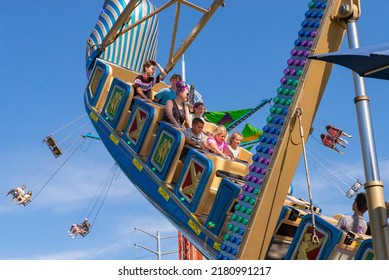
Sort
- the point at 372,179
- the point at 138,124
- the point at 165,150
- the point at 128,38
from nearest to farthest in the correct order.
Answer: the point at 372,179 → the point at 165,150 → the point at 138,124 → the point at 128,38

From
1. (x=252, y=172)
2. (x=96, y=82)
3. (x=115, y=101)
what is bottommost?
(x=252, y=172)

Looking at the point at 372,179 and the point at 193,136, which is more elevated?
the point at 193,136

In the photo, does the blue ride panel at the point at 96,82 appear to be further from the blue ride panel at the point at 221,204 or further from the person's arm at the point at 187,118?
the blue ride panel at the point at 221,204

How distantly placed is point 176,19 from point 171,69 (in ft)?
2.48

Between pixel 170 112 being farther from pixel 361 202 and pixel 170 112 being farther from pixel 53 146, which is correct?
pixel 53 146

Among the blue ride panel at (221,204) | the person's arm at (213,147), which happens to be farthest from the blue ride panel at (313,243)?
the person's arm at (213,147)

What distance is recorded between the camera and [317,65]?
4758mm

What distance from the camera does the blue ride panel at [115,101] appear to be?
22.4 feet

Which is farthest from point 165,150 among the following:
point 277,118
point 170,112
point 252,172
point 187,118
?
point 277,118

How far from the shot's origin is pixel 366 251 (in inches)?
162

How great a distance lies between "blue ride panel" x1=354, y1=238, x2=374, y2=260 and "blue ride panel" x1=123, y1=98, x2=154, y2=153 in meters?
2.80

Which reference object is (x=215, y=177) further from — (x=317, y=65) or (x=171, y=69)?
(x=171, y=69)

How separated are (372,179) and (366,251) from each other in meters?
1.00
